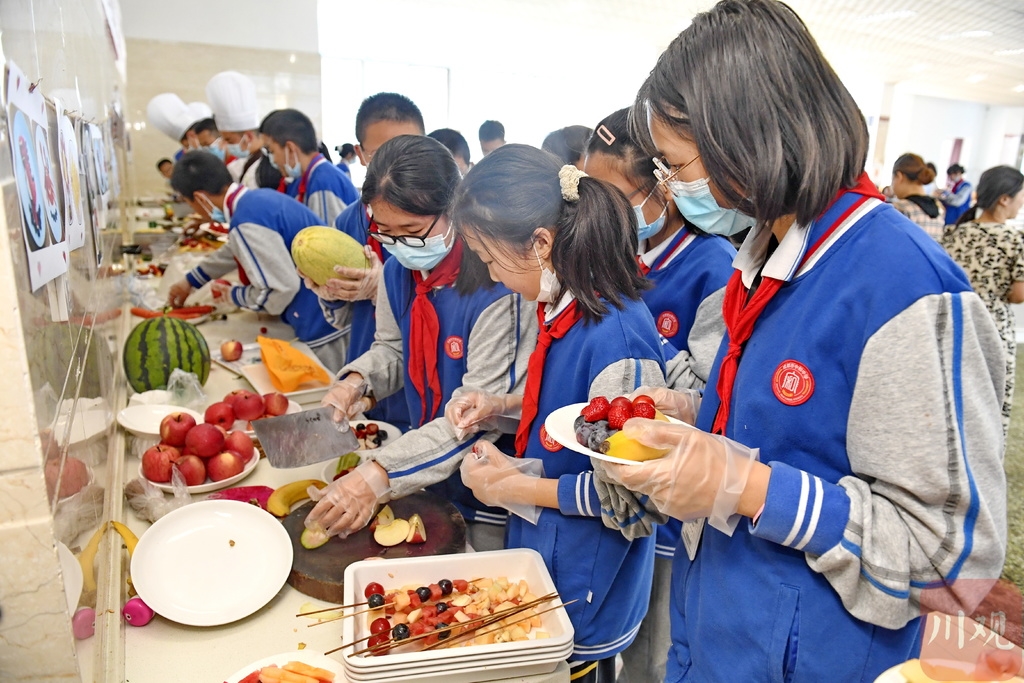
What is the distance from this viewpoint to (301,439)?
1.89 m

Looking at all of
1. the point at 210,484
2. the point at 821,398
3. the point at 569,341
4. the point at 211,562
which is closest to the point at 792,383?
the point at 821,398

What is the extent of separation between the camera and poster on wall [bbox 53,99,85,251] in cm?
121

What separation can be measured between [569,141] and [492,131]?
2.48 meters

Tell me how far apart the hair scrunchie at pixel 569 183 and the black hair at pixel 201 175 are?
2831 mm

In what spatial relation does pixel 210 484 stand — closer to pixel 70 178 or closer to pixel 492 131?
pixel 70 178

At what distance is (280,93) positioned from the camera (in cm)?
855

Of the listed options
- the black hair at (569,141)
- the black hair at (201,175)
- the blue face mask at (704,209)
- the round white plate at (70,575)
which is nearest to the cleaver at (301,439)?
the round white plate at (70,575)

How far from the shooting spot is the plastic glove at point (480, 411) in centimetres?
165

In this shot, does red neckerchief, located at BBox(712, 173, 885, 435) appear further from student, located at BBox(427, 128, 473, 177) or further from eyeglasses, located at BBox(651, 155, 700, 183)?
student, located at BBox(427, 128, 473, 177)

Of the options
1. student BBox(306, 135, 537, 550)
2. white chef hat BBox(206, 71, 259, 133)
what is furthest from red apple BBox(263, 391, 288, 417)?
white chef hat BBox(206, 71, 259, 133)

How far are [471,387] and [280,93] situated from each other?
26.7ft

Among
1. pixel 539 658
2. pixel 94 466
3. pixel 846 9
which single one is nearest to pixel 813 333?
pixel 539 658

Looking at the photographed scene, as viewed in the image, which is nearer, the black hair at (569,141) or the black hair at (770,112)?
the black hair at (770,112)

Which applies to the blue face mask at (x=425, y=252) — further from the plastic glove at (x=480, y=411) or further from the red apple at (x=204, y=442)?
the red apple at (x=204, y=442)
